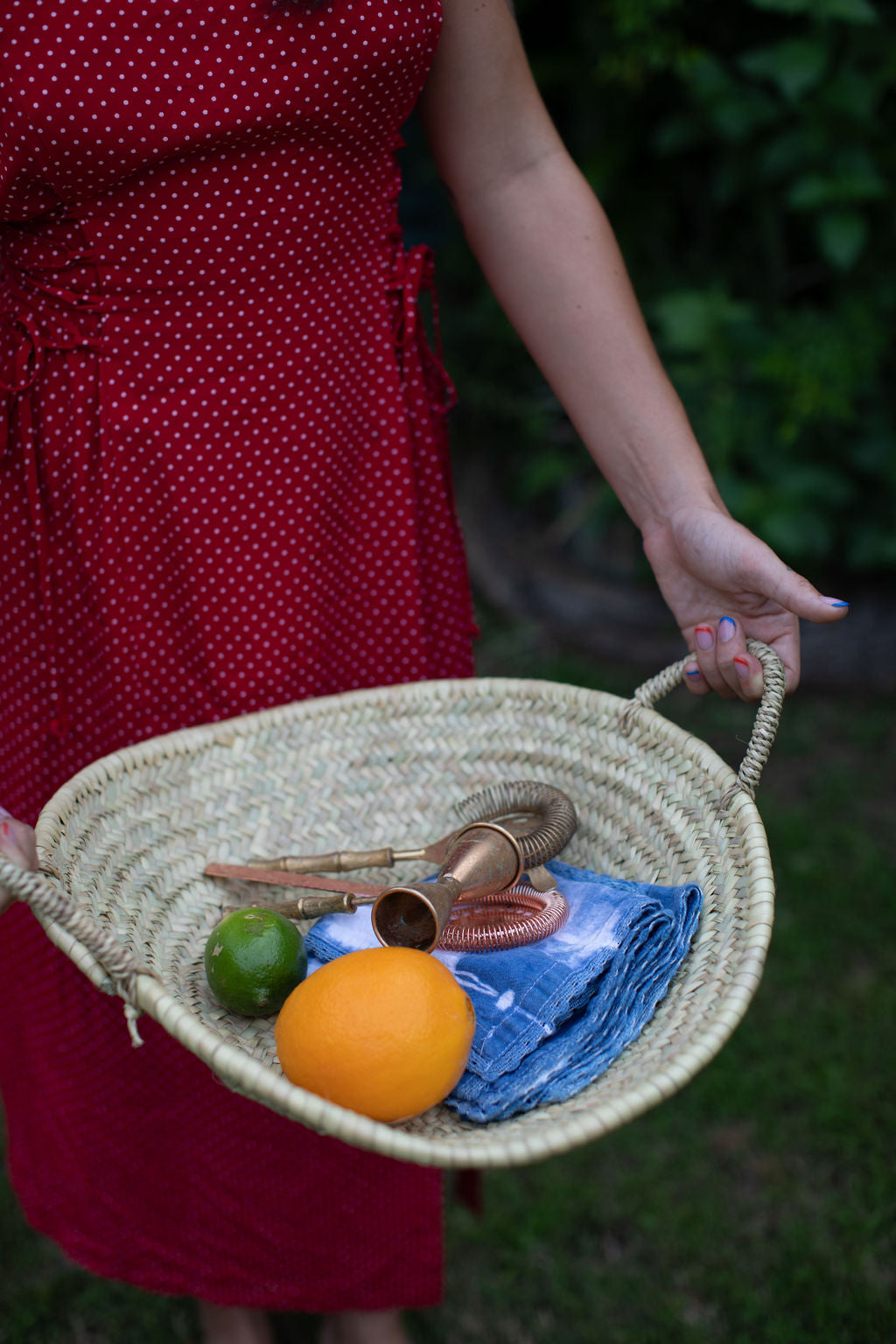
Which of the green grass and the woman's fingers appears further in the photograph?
the green grass

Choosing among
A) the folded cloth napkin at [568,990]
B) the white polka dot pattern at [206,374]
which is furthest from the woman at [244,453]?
the folded cloth napkin at [568,990]

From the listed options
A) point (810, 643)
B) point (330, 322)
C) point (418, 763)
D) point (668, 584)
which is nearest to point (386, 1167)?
point (418, 763)

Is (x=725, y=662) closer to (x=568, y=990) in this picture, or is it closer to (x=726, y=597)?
(x=726, y=597)

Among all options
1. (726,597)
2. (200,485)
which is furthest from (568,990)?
(200,485)

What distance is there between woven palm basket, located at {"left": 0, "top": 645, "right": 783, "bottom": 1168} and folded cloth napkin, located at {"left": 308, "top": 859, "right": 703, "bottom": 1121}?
0.02 metres

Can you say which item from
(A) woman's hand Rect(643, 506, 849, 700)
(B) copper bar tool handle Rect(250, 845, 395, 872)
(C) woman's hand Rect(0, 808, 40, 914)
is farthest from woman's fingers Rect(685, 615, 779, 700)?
(C) woman's hand Rect(0, 808, 40, 914)

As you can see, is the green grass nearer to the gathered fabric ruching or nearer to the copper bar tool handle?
the copper bar tool handle

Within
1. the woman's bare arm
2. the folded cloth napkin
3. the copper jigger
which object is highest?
the woman's bare arm

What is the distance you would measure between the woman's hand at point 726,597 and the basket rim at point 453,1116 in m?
0.08

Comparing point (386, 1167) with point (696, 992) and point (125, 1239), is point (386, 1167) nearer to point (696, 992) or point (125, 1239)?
point (125, 1239)

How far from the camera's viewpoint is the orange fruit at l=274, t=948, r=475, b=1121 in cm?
83

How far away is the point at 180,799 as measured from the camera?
3.74 feet

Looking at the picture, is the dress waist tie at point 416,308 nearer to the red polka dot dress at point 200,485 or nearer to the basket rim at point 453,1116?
the red polka dot dress at point 200,485

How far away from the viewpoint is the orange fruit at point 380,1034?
83cm
